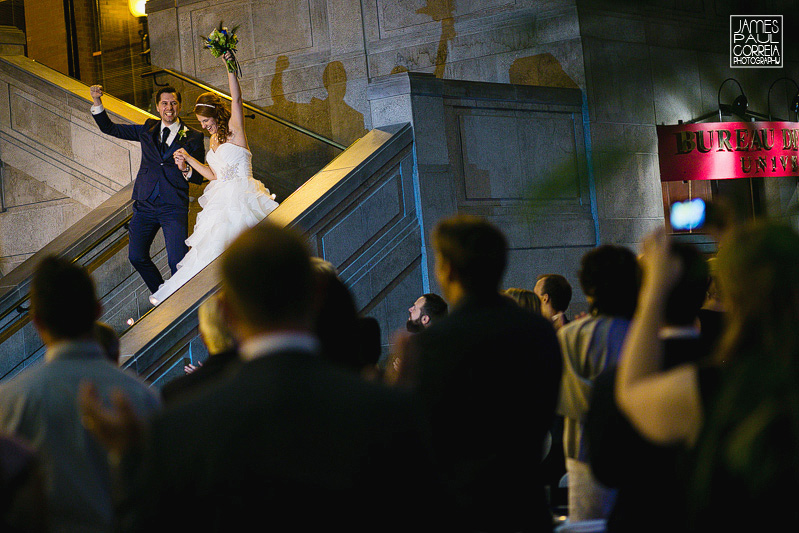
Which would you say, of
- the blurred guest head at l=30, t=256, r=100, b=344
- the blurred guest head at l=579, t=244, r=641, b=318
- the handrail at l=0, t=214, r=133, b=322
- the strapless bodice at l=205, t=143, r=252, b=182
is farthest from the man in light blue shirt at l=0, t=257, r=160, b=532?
the handrail at l=0, t=214, r=133, b=322

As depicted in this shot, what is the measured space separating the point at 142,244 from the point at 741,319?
8200 mm

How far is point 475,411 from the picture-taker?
2.88m

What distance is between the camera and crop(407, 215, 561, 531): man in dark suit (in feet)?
9.38

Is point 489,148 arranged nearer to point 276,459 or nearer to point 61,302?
point 61,302

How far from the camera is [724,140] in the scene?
467 inches

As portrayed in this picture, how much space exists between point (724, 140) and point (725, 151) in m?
0.14

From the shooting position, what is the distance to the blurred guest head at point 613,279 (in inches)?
135

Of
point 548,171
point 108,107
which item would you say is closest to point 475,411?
point 548,171

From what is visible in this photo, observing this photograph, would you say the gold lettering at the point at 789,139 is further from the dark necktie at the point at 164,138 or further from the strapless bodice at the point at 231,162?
the dark necktie at the point at 164,138

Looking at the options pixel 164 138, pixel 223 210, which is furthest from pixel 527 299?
pixel 164 138

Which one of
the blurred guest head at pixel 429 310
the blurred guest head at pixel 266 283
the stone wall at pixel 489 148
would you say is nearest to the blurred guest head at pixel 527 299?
the blurred guest head at pixel 429 310

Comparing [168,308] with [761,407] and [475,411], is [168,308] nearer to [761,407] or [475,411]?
[475,411]

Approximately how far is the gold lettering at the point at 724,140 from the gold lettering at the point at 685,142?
323 millimetres

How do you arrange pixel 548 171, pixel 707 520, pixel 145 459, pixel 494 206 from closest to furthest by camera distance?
pixel 548 171, pixel 145 459, pixel 707 520, pixel 494 206
